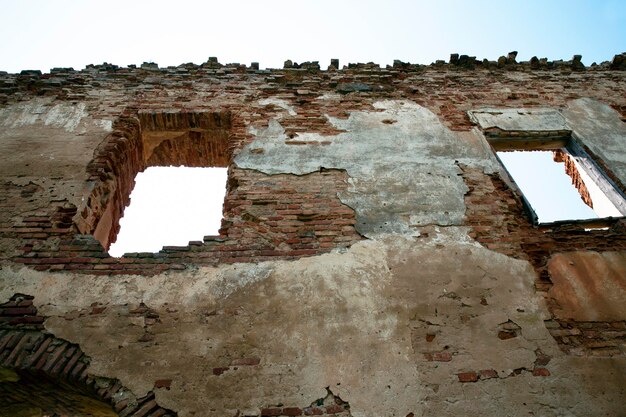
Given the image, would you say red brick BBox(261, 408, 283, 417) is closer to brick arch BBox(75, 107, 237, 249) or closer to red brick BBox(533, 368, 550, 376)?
red brick BBox(533, 368, 550, 376)

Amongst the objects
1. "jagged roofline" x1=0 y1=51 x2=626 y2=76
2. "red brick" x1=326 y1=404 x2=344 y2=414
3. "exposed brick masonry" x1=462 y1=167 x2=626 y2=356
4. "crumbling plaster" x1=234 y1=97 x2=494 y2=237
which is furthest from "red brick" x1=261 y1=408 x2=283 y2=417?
"jagged roofline" x1=0 y1=51 x2=626 y2=76

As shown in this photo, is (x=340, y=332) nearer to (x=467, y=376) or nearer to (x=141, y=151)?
(x=467, y=376)

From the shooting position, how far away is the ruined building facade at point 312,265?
2.69 m

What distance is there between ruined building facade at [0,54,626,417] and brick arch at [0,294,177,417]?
0.01 metres

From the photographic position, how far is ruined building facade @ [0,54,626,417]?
269 cm

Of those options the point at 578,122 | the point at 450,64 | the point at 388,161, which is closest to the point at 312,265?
the point at 388,161

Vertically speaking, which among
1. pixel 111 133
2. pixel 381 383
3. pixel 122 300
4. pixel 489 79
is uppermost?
pixel 489 79

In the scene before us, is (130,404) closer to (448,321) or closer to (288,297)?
(288,297)

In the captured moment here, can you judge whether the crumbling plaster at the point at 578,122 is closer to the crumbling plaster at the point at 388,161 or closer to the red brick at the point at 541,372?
the crumbling plaster at the point at 388,161

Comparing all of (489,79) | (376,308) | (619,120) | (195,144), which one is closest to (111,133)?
(195,144)

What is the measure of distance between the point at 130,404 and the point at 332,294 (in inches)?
56.2

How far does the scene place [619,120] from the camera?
17.0ft

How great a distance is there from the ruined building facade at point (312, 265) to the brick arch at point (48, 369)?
0.04 ft

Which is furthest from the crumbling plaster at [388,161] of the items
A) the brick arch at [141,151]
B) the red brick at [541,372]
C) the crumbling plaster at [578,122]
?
the red brick at [541,372]
